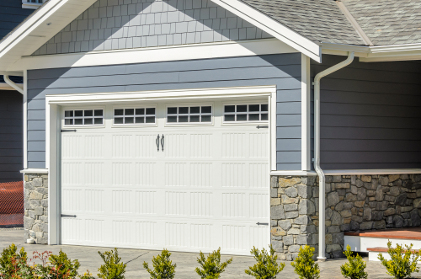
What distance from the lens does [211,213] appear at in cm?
974

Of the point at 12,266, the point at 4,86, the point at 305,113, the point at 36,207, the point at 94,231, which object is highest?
the point at 4,86

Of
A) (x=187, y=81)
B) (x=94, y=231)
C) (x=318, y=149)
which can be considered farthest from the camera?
Answer: (x=94, y=231)

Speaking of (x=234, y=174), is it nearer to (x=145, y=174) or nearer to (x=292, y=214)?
(x=292, y=214)

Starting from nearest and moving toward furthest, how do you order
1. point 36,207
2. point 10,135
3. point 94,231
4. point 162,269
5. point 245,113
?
1. point 162,269
2. point 245,113
3. point 94,231
4. point 36,207
5. point 10,135

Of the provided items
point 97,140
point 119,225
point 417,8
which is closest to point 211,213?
point 119,225

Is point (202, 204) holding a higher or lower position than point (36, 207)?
higher

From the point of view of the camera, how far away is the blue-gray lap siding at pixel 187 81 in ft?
29.3

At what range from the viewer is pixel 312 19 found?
948 cm

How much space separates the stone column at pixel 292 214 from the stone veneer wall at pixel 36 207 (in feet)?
14.3

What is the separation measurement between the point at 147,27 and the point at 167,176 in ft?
8.34

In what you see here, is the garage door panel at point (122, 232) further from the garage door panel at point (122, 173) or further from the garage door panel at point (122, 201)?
the garage door panel at point (122, 173)

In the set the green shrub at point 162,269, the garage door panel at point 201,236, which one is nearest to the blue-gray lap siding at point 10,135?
the garage door panel at point 201,236

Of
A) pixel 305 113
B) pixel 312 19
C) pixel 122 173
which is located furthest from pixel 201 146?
pixel 312 19

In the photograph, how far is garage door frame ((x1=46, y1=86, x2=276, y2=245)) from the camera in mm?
9109
